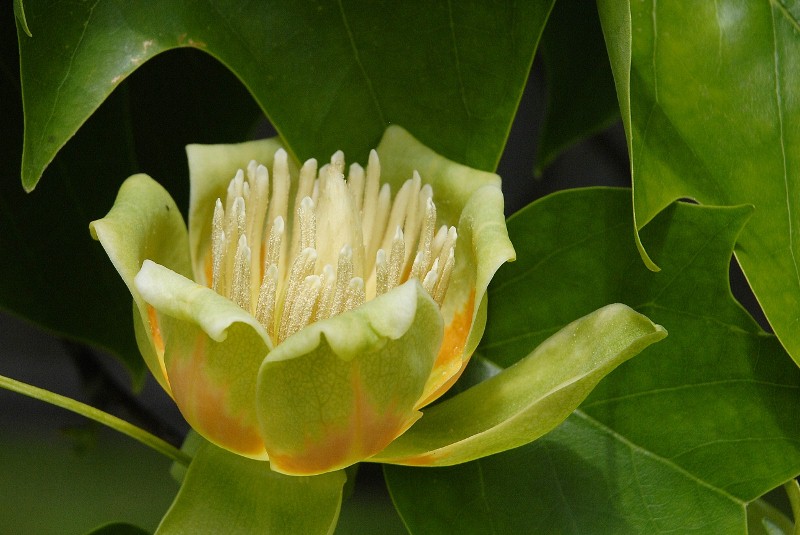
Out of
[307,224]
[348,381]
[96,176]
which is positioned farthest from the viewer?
[96,176]

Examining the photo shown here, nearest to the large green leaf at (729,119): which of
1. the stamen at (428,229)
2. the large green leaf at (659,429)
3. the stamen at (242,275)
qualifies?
the large green leaf at (659,429)

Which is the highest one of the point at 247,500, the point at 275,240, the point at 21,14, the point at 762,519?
the point at 21,14

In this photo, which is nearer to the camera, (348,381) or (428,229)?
(348,381)

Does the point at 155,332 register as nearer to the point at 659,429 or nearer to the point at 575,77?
the point at 659,429

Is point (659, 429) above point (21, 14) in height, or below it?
below

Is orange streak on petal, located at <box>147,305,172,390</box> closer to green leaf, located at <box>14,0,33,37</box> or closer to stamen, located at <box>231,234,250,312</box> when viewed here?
stamen, located at <box>231,234,250,312</box>

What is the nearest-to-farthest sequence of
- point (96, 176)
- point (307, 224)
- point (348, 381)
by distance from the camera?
point (348, 381) < point (307, 224) < point (96, 176)

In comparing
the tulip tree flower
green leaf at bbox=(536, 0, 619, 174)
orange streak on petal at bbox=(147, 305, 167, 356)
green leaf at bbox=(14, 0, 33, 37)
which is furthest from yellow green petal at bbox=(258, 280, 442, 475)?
green leaf at bbox=(536, 0, 619, 174)

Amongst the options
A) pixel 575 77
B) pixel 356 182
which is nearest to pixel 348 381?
pixel 356 182

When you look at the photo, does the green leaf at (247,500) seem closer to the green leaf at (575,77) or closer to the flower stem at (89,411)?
the flower stem at (89,411)
